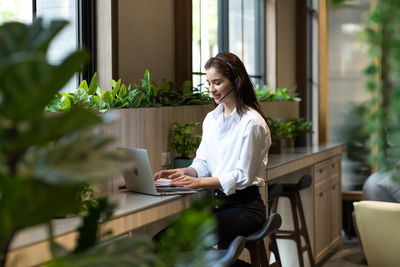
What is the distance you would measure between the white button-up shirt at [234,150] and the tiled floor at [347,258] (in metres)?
2.38

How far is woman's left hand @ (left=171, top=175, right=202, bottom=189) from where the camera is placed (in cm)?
286

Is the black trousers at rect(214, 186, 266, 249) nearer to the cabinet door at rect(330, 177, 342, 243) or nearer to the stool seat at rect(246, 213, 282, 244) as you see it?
the stool seat at rect(246, 213, 282, 244)

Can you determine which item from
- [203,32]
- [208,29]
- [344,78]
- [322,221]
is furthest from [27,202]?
[344,78]

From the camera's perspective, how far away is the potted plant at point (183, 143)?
11.1 feet

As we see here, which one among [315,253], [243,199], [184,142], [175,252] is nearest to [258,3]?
[315,253]

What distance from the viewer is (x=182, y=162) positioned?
3381mm

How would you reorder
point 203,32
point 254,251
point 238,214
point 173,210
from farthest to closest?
point 203,32
point 238,214
point 254,251
point 173,210

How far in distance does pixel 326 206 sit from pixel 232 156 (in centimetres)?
259

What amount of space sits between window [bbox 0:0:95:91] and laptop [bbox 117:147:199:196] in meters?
0.53

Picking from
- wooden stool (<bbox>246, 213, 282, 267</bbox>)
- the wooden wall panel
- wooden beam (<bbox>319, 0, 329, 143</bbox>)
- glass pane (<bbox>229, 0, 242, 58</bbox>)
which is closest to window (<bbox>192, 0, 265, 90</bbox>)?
glass pane (<bbox>229, 0, 242, 58</bbox>)

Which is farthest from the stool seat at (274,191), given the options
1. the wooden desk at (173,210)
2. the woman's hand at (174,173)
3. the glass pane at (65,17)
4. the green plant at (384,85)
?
the green plant at (384,85)

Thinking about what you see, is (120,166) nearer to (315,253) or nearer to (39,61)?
(39,61)

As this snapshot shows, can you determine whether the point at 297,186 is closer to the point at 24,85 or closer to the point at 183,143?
the point at 183,143

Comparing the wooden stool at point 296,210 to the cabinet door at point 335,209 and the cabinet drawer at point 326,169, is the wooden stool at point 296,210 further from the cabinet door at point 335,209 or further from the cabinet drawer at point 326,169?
the cabinet door at point 335,209
